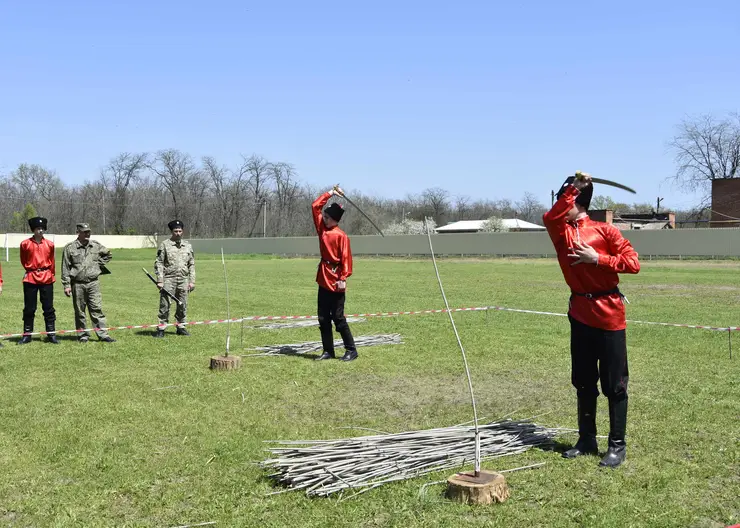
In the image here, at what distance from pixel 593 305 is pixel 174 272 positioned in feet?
31.3

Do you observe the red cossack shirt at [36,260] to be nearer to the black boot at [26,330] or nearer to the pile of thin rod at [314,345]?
the black boot at [26,330]

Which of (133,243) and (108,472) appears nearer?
(108,472)

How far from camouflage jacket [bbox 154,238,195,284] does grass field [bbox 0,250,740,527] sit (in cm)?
120

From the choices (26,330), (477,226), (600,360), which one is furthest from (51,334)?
(477,226)

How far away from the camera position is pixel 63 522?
4617 millimetres

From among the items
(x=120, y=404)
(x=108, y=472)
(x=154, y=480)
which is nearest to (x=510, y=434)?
(x=154, y=480)

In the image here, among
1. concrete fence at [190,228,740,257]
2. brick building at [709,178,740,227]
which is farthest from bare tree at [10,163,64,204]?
brick building at [709,178,740,227]

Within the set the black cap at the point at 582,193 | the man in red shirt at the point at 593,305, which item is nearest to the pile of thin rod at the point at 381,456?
the man in red shirt at the point at 593,305

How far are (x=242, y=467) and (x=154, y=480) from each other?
27.2 inches

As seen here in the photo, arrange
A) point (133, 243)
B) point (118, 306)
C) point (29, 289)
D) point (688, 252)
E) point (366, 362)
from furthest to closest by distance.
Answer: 1. point (133, 243)
2. point (688, 252)
3. point (118, 306)
4. point (29, 289)
5. point (366, 362)

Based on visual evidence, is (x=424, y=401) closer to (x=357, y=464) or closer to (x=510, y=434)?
(x=510, y=434)

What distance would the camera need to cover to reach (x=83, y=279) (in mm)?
12508

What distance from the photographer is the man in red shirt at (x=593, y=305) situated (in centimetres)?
569

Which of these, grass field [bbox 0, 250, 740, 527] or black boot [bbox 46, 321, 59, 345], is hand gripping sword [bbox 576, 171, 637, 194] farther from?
black boot [bbox 46, 321, 59, 345]
